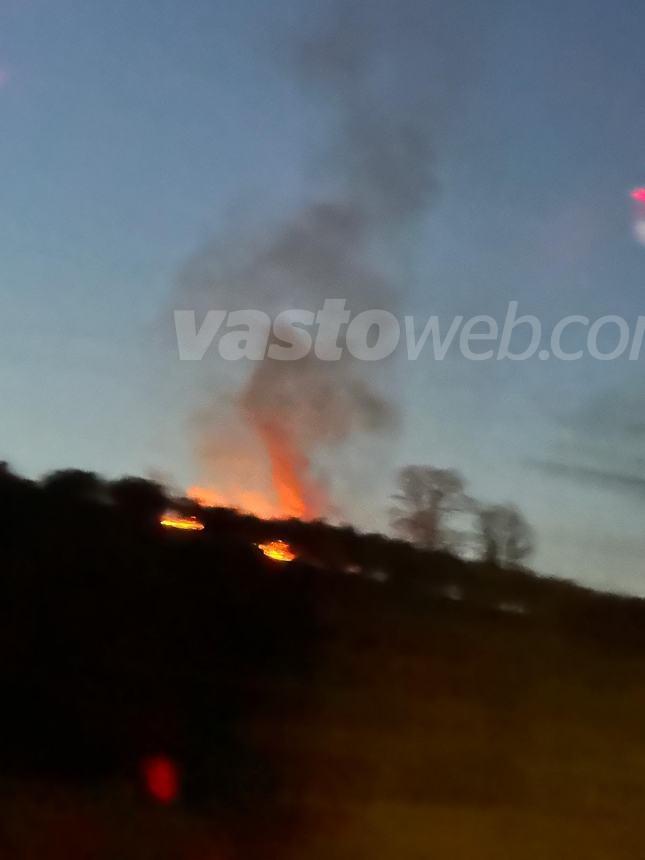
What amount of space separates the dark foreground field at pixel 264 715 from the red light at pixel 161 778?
0.08 m

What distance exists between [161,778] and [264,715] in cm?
163

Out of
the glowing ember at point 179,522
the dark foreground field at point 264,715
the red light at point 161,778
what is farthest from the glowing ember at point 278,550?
the red light at point 161,778

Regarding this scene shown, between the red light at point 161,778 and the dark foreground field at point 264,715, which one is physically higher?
the dark foreground field at point 264,715

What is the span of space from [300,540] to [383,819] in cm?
695

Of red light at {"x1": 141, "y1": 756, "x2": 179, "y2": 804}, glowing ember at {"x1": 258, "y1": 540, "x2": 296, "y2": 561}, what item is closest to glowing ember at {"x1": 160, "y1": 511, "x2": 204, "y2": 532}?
glowing ember at {"x1": 258, "y1": 540, "x2": 296, "y2": 561}

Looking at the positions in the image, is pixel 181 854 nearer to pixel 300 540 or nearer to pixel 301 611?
pixel 301 611

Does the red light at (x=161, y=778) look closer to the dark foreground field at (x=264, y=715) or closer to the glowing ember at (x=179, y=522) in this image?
the dark foreground field at (x=264, y=715)

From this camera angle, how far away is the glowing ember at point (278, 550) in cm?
1446

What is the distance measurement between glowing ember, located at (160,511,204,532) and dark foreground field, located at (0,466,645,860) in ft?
0.73

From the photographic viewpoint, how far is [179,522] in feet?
44.6

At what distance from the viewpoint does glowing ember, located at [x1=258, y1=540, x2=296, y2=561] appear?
14459mm

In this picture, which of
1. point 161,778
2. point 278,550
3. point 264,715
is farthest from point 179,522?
point 161,778

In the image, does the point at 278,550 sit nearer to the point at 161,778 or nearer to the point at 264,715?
the point at 264,715

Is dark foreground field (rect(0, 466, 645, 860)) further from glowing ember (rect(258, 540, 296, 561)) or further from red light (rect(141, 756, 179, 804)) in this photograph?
glowing ember (rect(258, 540, 296, 561))
